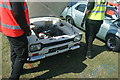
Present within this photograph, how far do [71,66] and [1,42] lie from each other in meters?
2.67

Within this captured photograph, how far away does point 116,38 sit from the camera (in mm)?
4453

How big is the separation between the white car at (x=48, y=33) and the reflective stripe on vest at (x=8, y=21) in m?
0.59

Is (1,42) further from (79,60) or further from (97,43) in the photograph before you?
(97,43)

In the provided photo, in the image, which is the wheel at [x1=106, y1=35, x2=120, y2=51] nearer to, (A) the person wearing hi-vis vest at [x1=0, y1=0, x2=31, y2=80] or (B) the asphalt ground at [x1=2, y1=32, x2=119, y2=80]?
(B) the asphalt ground at [x1=2, y1=32, x2=119, y2=80]

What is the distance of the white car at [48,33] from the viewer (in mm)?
3143

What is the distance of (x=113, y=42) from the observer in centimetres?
466

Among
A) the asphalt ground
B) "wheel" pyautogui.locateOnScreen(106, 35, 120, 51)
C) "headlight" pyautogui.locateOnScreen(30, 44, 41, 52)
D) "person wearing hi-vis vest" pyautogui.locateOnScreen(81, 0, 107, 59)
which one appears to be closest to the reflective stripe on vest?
"headlight" pyautogui.locateOnScreen(30, 44, 41, 52)

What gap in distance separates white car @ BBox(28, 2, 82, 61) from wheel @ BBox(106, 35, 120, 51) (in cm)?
150

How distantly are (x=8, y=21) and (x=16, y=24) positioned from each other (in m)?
0.15

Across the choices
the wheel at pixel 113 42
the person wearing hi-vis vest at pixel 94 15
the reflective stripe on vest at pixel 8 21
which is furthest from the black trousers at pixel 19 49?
the wheel at pixel 113 42

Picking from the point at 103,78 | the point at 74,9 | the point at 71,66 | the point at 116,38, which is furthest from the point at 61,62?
the point at 74,9

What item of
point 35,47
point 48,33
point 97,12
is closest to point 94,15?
point 97,12

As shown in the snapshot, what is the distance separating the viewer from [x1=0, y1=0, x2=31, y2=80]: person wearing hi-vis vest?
7.39 ft

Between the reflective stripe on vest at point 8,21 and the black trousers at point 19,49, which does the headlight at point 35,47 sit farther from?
the reflective stripe on vest at point 8,21
